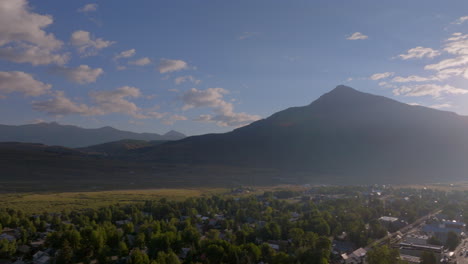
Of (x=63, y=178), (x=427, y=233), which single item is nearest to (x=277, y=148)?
(x=63, y=178)

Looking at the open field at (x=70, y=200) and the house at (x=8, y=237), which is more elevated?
the house at (x=8, y=237)

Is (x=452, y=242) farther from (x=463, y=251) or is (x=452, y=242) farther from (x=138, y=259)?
(x=138, y=259)

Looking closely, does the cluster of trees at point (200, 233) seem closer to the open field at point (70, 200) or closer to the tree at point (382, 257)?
the tree at point (382, 257)

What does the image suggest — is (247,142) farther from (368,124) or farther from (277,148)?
(368,124)

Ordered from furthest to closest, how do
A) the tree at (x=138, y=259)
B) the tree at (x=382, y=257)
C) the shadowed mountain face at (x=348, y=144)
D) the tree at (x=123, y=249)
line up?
the shadowed mountain face at (x=348, y=144) < the tree at (x=123, y=249) < the tree at (x=382, y=257) < the tree at (x=138, y=259)

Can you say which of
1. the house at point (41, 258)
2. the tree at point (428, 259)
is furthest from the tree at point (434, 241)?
the house at point (41, 258)

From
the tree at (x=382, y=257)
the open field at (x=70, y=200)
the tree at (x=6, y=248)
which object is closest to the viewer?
the tree at (x=382, y=257)

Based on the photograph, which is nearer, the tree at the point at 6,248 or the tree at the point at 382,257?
the tree at the point at 382,257
